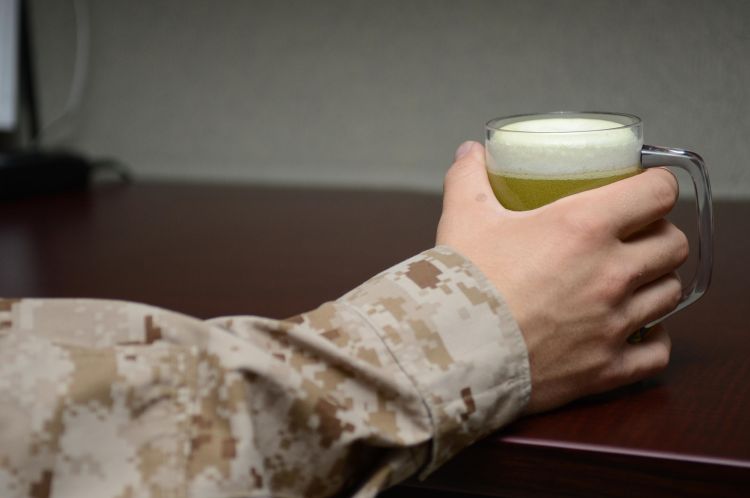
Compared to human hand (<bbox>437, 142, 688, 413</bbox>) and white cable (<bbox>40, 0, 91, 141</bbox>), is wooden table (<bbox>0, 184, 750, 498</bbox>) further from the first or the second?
white cable (<bbox>40, 0, 91, 141</bbox>)

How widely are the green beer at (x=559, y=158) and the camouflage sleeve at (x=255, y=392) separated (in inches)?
2.7

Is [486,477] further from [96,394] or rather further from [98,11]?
[98,11]

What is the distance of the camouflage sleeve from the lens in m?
0.45

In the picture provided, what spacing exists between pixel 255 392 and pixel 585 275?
203 millimetres

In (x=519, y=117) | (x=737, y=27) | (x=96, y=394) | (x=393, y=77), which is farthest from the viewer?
(x=393, y=77)

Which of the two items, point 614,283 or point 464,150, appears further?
point 464,150

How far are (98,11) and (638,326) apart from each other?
1.01 m

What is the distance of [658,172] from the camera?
1.80 feet

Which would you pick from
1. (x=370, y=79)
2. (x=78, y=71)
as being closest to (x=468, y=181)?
(x=370, y=79)

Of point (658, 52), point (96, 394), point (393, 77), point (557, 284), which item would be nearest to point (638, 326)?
point (557, 284)

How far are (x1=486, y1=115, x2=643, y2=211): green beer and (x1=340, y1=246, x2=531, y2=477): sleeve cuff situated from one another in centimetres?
7

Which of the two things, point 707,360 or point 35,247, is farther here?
point 35,247

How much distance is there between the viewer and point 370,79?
3.79 ft

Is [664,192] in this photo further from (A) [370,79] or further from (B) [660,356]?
(A) [370,79]
